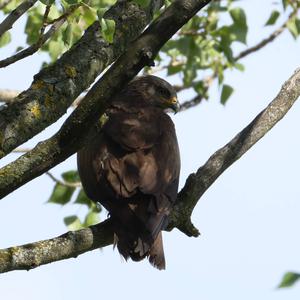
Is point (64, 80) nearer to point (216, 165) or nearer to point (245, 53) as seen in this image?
point (216, 165)

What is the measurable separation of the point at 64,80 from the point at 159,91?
12.7 feet

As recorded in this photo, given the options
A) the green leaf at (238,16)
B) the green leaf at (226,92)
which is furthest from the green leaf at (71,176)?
the green leaf at (238,16)

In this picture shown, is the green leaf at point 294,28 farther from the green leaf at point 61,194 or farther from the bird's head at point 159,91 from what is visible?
the green leaf at point 61,194

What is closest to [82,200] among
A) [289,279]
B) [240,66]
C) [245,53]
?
[240,66]

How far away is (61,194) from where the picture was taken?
7859 millimetres

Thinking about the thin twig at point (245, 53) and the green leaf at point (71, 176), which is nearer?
the green leaf at point (71, 176)

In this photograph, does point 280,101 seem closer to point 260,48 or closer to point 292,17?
point 292,17

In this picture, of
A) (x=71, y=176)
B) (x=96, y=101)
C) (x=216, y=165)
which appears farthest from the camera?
(x=71, y=176)

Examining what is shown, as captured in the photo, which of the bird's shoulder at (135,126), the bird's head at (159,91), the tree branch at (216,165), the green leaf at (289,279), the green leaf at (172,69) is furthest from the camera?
the green leaf at (172,69)

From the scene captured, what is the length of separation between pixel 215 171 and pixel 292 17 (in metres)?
3.86

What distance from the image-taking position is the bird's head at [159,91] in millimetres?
8242

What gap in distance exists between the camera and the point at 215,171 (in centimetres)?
543

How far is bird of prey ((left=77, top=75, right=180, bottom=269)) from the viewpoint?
223 inches

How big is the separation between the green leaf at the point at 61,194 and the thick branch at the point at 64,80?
2.75 metres
